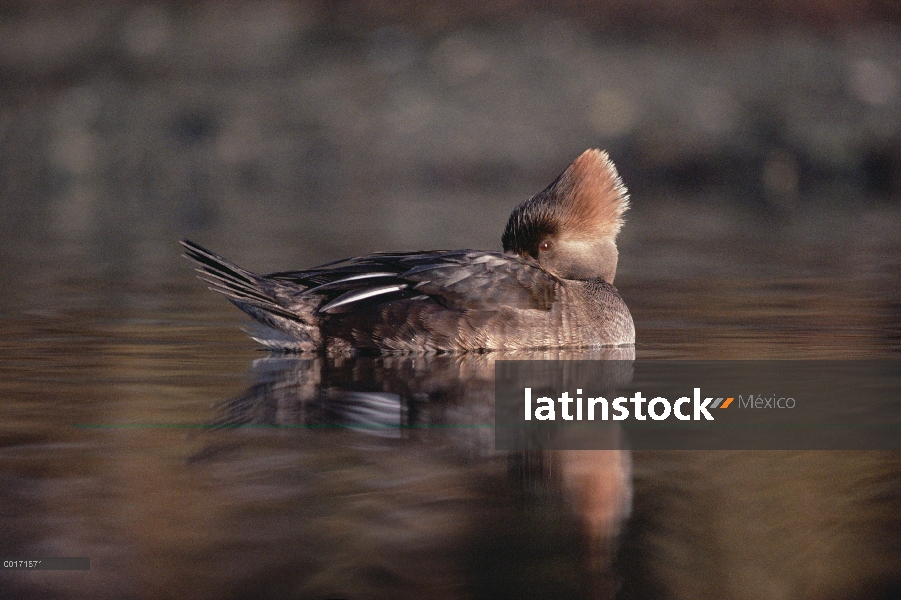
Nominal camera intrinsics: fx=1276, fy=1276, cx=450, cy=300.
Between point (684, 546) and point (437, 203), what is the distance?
1950 cm

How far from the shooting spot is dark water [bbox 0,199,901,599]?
3.48 metres

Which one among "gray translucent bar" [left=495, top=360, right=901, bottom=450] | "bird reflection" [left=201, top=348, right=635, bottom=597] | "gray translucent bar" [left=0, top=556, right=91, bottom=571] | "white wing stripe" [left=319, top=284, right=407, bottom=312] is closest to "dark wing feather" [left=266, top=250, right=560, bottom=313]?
"white wing stripe" [left=319, top=284, right=407, bottom=312]

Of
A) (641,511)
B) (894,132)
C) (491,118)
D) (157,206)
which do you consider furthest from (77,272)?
(894,132)

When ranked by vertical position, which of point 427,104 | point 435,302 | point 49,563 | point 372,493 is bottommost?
point 49,563

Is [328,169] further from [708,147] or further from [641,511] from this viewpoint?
[641,511]

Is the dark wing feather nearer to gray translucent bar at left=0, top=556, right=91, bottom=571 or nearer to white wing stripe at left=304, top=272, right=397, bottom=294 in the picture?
white wing stripe at left=304, top=272, right=397, bottom=294

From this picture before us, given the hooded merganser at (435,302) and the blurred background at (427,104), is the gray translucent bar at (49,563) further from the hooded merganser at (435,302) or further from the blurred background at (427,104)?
the blurred background at (427,104)

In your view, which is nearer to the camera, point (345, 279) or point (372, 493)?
point (372, 493)

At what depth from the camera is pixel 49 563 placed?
11.5ft

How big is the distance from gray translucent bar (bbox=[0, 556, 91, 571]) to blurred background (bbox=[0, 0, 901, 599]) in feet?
0.19

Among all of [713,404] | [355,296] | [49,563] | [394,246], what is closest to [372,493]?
[49,563]

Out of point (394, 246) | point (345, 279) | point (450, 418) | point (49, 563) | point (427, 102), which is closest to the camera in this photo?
point (49, 563)

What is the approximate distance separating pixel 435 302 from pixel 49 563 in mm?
3890

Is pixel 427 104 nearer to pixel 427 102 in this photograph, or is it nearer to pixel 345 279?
pixel 427 102
